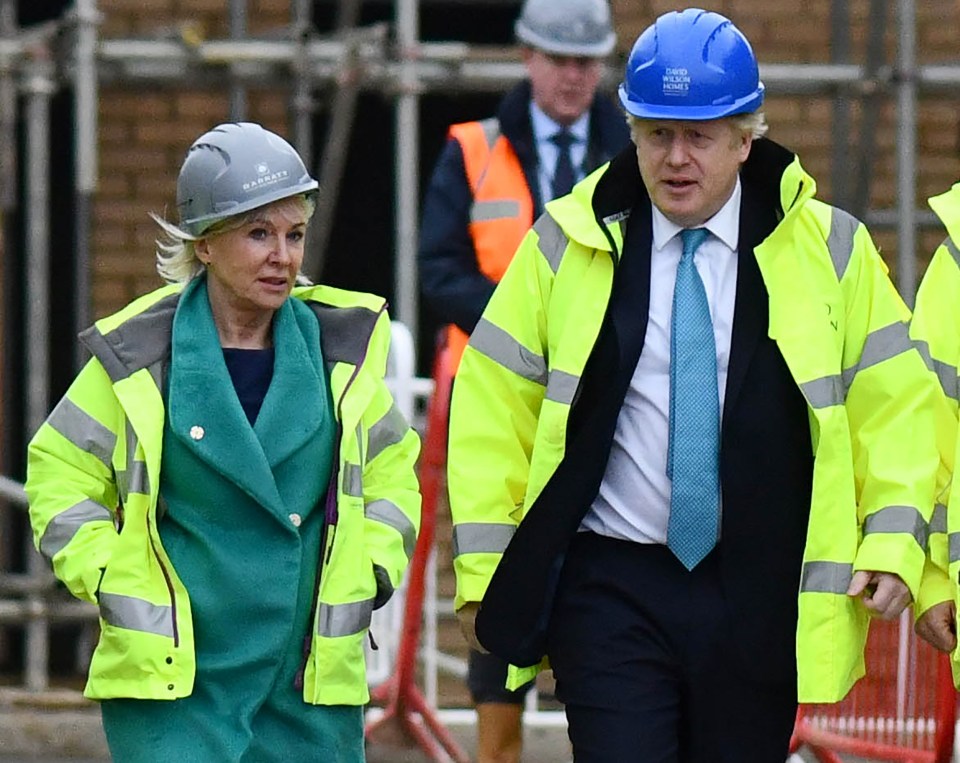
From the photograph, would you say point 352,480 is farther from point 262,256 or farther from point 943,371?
point 943,371

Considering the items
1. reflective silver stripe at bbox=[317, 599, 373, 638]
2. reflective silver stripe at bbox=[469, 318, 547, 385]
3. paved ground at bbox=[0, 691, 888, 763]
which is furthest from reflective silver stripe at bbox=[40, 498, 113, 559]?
paved ground at bbox=[0, 691, 888, 763]

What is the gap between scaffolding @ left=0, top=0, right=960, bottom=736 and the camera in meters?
8.62

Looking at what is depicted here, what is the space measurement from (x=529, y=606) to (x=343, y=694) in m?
0.41

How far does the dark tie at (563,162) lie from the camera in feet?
23.0

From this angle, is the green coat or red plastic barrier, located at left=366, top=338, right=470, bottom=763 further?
red plastic barrier, located at left=366, top=338, right=470, bottom=763

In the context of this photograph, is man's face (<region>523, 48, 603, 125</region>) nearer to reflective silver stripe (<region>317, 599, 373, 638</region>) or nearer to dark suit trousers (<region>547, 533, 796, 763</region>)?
dark suit trousers (<region>547, 533, 796, 763</region>)

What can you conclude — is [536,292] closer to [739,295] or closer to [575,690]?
[739,295]

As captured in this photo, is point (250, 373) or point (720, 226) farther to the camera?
point (250, 373)

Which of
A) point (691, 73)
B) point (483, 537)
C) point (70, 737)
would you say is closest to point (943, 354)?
point (691, 73)

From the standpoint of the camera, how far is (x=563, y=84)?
6977 millimetres

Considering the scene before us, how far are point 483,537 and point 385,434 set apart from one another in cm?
32

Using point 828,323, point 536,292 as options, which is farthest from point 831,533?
point 536,292

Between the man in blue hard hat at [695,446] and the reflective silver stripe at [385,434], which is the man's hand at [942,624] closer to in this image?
the man in blue hard hat at [695,446]

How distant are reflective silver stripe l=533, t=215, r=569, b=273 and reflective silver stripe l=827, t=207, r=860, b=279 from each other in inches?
20.8
